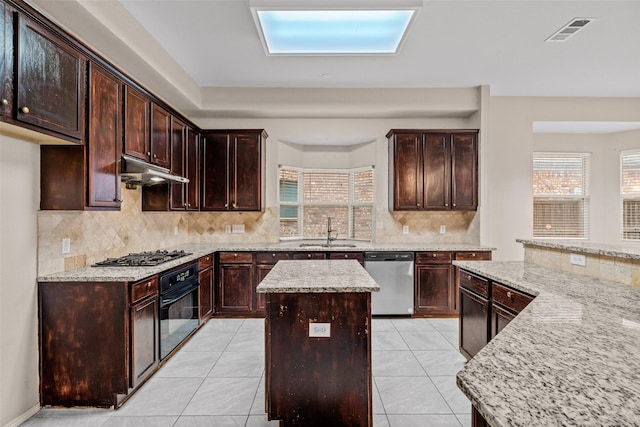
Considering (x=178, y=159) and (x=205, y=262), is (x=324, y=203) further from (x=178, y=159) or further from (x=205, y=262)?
(x=178, y=159)

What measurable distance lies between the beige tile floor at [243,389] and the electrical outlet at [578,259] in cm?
131

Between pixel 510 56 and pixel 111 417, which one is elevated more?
pixel 510 56

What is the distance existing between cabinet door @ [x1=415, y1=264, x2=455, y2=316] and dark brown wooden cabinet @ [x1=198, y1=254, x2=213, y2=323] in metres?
2.68

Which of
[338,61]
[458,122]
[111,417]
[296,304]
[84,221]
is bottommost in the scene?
[111,417]

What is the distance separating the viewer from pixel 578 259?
7.57ft

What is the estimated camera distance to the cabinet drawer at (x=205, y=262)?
354 cm

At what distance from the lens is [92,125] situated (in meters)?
2.25

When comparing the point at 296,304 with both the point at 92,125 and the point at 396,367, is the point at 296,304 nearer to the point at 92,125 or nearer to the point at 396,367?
the point at 396,367

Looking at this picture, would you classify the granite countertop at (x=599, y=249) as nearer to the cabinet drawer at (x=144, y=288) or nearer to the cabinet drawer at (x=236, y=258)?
the cabinet drawer at (x=236, y=258)

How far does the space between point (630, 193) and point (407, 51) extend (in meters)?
4.62

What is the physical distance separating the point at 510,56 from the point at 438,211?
204 cm

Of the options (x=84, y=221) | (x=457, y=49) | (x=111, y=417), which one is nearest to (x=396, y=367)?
(x=111, y=417)

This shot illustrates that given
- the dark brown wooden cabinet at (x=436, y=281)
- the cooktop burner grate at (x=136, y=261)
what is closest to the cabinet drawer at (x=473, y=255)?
the dark brown wooden cabinet at (x=436, y=281)

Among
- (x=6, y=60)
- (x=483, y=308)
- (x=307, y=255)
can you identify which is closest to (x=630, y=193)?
(x=483, y=308)
